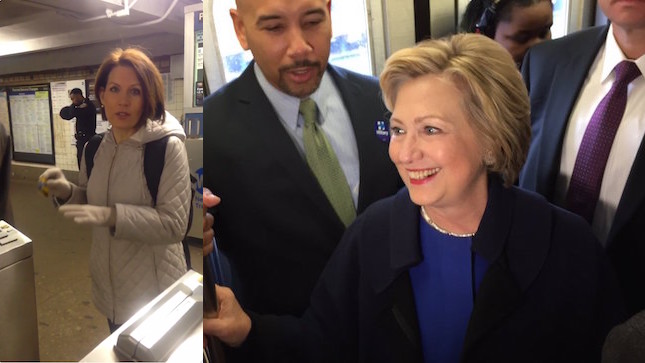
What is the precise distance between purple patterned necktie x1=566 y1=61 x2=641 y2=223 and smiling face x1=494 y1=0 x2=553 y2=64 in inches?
4.4

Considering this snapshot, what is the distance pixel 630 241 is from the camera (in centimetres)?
50

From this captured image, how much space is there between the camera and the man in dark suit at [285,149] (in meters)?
0.54

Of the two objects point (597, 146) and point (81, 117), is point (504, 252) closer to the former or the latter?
point (597, 146)

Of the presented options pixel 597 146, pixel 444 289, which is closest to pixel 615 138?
pixel 597 146

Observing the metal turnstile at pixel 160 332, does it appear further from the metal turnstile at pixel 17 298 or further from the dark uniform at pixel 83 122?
the dark uniform at pixel 83 122

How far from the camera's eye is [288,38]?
52 centimetres

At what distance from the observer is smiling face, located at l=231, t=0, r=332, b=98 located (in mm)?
513

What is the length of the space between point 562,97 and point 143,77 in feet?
1.97

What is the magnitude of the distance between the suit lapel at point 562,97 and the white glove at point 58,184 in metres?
0.68

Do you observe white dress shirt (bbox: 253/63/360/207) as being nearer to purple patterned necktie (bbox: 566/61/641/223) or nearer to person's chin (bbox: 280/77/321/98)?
person's chin (bbox: 280/77/321/98)

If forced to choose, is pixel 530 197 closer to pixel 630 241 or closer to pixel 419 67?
pixel 630 241

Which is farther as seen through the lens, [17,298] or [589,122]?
[17,298]

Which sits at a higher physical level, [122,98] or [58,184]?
[122,98]

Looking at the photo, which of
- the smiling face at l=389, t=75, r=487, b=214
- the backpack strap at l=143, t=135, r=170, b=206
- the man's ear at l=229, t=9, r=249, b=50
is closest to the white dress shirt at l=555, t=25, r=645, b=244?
the smiling face at l=389, t=75, r=487, b=214
